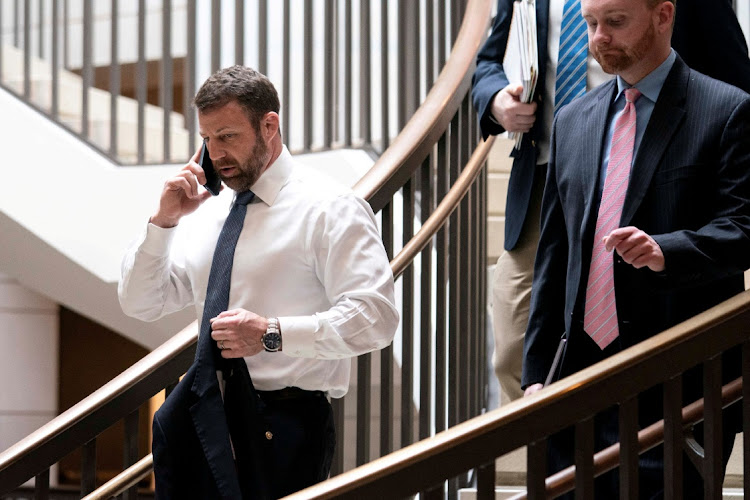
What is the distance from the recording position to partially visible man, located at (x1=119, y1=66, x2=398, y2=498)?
1.85 metres

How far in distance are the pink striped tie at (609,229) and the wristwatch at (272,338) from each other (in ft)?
1.75

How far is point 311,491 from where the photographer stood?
1.63 m

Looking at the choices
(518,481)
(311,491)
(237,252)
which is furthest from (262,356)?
(518,481)

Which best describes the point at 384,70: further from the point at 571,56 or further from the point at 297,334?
the point at 297,334

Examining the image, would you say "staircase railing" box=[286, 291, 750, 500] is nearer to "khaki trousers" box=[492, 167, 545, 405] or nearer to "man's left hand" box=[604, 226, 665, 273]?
"man's left hand" box=[604, 226, 665, 273]

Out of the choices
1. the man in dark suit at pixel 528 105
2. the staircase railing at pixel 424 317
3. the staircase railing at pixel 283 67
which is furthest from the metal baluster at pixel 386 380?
the staircase railing at pixel 283 67

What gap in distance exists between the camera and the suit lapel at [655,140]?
1803 millimetres

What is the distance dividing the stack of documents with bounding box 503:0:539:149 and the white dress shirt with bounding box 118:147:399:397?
1.67 feet

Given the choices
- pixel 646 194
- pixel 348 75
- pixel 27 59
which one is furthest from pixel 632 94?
pixel 27 59

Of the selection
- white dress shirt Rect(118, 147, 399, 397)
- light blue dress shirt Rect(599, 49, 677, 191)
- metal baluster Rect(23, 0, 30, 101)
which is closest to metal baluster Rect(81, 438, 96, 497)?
white dress shirt Rect(118, 147, 399, 397)

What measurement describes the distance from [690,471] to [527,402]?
0.40m

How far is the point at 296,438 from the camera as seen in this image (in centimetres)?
190

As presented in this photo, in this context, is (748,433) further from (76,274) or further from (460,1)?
(76,274)

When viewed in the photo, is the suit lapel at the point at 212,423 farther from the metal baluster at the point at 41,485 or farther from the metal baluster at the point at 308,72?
the metal baluster at the point at 308,72
